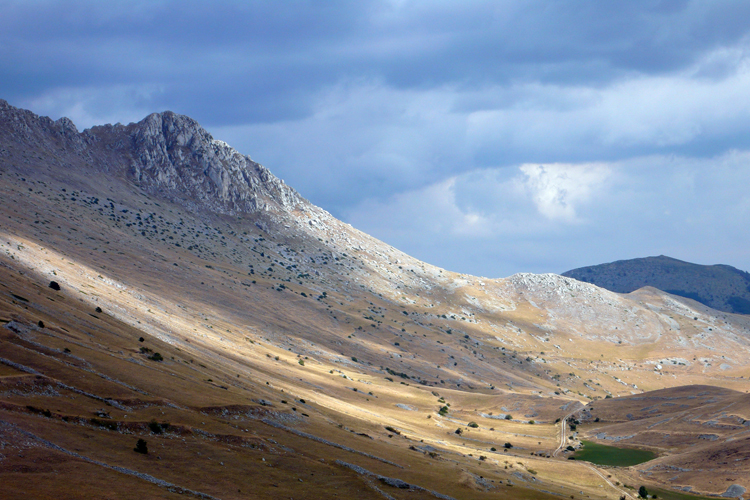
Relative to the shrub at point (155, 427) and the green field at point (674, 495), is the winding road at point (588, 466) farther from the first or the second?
the shrub at point (155, 427)

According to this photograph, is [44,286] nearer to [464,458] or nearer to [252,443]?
[252,443]

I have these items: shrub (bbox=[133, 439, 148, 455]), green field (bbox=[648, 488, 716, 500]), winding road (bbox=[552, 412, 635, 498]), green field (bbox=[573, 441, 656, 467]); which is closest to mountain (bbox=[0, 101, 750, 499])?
shrub (bbox=[133, 439, 148, 455])

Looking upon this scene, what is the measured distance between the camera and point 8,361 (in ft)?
132

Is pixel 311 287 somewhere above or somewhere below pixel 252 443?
above

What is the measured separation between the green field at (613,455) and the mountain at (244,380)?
2503 mm

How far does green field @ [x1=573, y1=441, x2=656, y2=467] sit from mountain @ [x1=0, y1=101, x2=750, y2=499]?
8.21ft

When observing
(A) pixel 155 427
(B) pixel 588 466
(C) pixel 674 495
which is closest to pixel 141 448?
(A) pixel 155 427

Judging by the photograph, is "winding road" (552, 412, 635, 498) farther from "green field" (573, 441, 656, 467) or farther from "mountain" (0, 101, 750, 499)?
"green field" (573, 441, 656, 467)

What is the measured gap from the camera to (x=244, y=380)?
69.2m

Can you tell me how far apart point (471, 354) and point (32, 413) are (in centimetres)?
14689

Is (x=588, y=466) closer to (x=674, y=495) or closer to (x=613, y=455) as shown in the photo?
(x=613, y=455)

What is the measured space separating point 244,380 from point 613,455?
5583 cm

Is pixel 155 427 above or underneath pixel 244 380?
above

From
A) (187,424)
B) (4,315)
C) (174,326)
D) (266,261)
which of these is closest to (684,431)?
(187,424)
